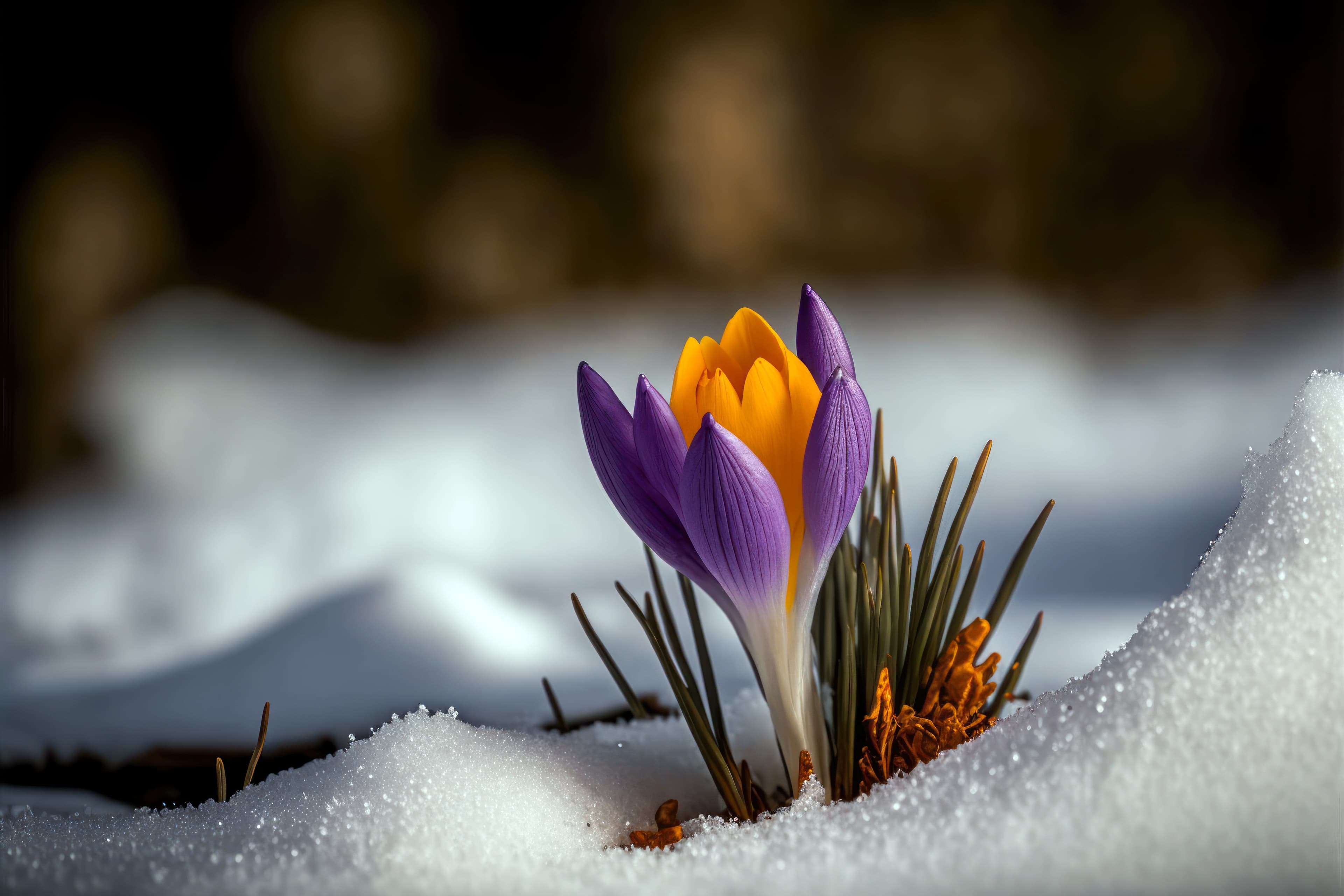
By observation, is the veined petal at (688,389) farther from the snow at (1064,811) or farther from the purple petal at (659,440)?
the snow at (1064,811)

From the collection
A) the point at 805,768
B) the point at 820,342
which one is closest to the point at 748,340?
the point at 820,342

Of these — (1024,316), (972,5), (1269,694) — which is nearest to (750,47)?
(972,5)

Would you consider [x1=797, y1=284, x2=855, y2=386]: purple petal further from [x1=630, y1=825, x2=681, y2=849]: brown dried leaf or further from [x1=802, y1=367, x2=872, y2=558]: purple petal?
[x1=630, y1=825, x2=681, y2=849]: brown dried leaf

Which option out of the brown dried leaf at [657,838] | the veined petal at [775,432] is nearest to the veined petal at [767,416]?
the veined petal at [775,432]

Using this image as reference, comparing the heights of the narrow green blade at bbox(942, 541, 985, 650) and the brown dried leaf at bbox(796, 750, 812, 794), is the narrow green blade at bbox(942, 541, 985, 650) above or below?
above

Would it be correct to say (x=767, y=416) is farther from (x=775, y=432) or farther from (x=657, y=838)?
(x=657, y=838)

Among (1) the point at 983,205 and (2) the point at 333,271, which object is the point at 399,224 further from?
(1) the point at 983,205

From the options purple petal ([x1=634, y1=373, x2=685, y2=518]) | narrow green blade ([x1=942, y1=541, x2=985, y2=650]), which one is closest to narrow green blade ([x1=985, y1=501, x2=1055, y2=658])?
narrow green blade ([x1=942, y1=541, x2=985, y2=650])
